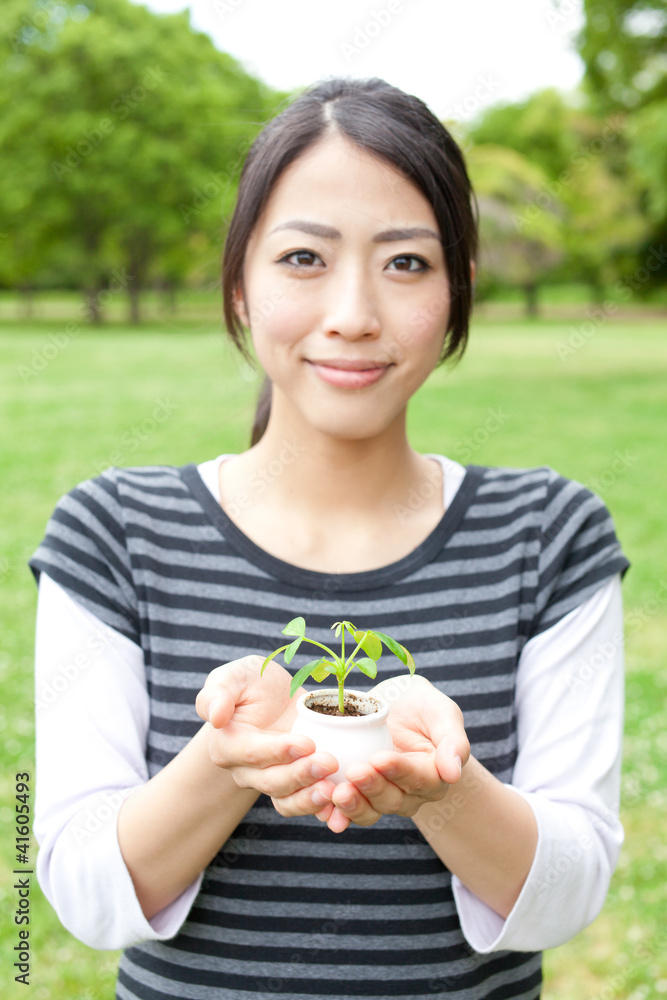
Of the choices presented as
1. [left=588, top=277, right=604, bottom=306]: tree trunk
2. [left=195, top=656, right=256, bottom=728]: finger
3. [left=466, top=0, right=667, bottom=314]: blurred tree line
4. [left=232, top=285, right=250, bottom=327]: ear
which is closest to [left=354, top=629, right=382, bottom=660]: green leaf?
[left=195, top=656, right=256, bottom=728]: finger

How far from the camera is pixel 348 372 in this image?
6.53ft

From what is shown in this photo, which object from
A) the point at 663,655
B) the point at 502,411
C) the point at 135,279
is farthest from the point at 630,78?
the point at 135,279

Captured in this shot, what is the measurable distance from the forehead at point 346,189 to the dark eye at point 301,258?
3.1 inches

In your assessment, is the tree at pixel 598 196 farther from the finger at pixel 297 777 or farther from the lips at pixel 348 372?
the finger at pixel 297 777

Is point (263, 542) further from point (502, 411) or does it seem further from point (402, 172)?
point (502, 411)

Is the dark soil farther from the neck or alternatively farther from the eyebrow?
the eyebrow

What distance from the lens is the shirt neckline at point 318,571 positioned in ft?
6.81

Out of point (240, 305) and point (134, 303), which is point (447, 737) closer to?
point (240, 305)

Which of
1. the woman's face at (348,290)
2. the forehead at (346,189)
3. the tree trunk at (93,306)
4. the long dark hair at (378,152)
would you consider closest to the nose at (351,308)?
the woman's face at (348,290)

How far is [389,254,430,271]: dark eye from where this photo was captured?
2031 mm

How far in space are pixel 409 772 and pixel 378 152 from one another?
131 centimetres

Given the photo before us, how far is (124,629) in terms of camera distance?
2.01 meters

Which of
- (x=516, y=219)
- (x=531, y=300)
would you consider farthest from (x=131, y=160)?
(x=531, y=300)

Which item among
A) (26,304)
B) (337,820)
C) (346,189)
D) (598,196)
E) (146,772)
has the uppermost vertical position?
(598,196)
